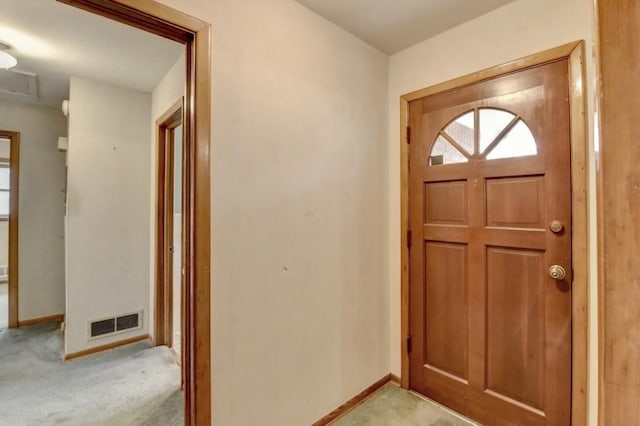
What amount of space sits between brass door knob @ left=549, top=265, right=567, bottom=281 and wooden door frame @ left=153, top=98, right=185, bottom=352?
2759 mm

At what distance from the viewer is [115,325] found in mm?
2631

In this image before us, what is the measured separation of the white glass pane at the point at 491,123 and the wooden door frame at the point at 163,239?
2.40 metres

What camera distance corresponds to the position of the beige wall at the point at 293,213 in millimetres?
1345

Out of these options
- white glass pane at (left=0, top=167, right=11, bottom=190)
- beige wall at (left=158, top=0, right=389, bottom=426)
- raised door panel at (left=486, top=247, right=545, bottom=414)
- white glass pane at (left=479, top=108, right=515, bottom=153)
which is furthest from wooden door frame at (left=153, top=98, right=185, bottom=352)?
white glass pane at (left=0, top=167, right=11, bottom=190)

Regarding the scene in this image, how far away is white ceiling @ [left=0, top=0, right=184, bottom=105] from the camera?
65.4 inches

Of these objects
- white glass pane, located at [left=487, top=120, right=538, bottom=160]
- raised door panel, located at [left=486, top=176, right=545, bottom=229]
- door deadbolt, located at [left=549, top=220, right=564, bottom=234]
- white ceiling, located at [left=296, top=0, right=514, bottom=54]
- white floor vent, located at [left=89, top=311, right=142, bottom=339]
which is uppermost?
white ceiling, located at [left=296, top=0, right=514, bottom=54]

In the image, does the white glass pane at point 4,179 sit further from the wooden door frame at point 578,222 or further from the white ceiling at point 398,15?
the wooden door frame at point 578,222

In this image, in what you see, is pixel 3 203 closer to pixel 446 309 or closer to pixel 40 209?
pixel 40 209

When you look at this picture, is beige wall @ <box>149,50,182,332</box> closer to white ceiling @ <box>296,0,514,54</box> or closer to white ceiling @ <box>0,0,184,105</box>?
white ceiling @ <box>0,0,184,105</box>

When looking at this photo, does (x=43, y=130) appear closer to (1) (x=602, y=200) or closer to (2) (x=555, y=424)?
(1) (x=602, y=200)

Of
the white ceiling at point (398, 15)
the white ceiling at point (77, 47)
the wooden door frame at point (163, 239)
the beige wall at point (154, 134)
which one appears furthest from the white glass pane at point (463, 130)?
the wooden door frame at point (163, 239)

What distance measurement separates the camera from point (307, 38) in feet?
5.41

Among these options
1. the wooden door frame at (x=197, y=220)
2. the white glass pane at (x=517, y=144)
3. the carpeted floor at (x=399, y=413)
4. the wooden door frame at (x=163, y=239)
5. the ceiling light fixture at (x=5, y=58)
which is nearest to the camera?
the wooden door frame at (x=197, y=220)

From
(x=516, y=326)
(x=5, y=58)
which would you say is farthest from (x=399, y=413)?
(x=5, y=58)
